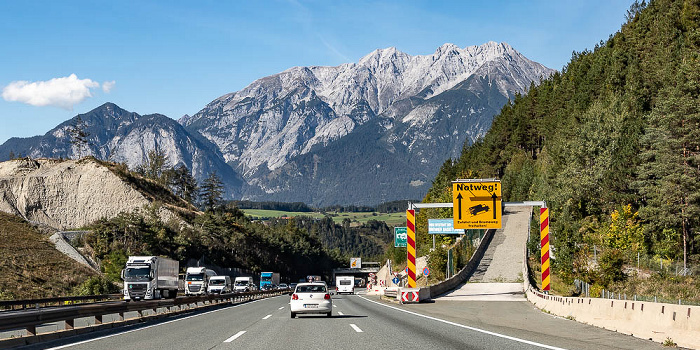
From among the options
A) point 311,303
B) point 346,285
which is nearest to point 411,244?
point 311,303

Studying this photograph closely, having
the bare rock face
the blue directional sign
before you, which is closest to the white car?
the blue directional sign

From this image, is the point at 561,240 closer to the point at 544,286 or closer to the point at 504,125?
the point at 544,286

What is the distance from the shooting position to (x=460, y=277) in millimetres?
62469

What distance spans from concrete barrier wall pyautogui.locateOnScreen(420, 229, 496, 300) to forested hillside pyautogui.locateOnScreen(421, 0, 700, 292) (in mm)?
8947

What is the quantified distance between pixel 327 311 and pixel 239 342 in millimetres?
10732

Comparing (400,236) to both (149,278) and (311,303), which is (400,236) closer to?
(149,278)

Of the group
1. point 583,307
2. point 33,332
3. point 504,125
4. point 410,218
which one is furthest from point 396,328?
point 504,125

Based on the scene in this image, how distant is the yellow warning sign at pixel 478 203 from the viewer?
3888 centimetres

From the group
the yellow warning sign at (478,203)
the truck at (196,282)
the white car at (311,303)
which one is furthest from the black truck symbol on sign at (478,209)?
the truck at (196,282)

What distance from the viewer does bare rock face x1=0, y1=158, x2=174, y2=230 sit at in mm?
101875

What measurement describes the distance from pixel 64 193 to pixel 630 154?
8660cm

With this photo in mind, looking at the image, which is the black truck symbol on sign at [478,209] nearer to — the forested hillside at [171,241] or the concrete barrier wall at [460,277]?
the concrete barrier wall at [460,277]

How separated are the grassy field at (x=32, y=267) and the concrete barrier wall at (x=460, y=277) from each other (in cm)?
3820

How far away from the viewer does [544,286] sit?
35.2 m
